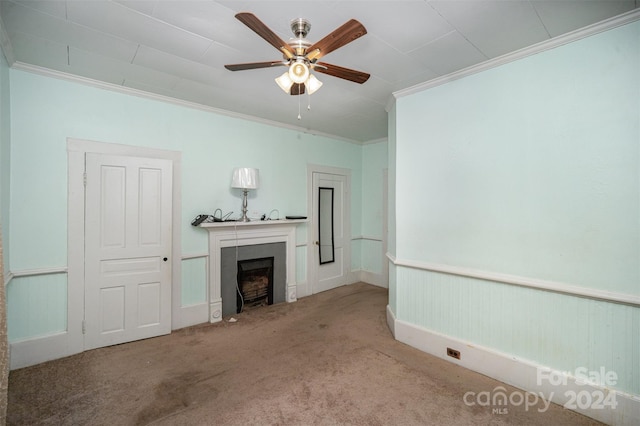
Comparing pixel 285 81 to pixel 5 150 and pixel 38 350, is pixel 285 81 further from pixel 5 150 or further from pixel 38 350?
pixel 38 350

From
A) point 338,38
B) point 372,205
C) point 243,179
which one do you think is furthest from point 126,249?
point 372,205

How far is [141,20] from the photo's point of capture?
181 cm

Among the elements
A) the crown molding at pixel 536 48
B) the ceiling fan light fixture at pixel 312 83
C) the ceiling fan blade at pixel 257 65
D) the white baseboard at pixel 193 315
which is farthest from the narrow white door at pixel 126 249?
the crown molding at pixel 536 48

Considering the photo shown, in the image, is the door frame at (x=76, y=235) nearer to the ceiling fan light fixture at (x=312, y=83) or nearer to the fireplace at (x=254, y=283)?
the fireplace at (x=254, y=283)

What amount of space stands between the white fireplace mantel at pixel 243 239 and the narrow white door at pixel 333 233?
19.5 inches

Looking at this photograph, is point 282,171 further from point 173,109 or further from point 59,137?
point 59,137

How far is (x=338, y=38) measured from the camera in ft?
4.97

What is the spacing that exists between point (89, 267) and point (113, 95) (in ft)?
5.77

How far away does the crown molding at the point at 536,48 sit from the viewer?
5.77 ft

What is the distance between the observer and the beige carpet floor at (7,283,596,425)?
1.86m

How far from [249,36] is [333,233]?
11.2ft

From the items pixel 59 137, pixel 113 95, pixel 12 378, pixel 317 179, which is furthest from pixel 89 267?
pixel 317 179

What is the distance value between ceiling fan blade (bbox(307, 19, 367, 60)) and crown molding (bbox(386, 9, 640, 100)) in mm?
1453

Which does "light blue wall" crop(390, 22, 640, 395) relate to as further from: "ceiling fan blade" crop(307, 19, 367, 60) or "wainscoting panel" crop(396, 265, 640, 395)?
"ceiling fan blade" crop(307, 19, 367, 60)
